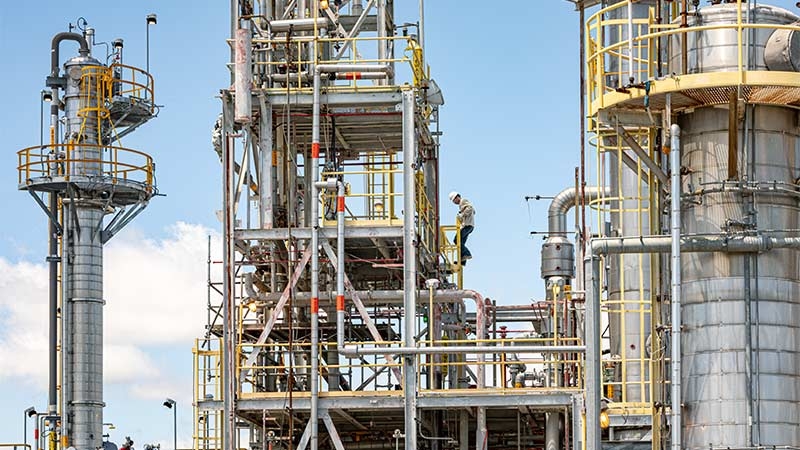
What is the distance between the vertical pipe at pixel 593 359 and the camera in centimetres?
2670

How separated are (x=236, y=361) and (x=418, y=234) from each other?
4.94 metres

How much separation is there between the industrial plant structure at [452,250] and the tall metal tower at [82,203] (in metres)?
0.08

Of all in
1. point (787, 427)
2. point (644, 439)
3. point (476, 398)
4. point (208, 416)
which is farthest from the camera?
point (208, 416)

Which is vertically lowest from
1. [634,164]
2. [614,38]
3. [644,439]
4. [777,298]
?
[644,439]

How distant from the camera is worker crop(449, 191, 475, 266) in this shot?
43.4m

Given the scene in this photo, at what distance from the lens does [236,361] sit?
37844mm

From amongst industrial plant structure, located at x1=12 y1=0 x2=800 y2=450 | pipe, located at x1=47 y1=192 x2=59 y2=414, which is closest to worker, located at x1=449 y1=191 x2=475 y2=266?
industrial plant structure, located at x1=12 y1=0 x2=800 y2=450

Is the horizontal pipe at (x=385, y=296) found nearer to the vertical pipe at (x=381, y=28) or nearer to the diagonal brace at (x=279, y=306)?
the diagonal brace at (x=279, y=306)

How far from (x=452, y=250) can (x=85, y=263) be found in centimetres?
1272

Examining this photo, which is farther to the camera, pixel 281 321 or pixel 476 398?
pixel 281 321

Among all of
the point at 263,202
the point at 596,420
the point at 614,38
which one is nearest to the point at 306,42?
the point at 263,202

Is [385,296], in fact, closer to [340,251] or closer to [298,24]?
[340,251]

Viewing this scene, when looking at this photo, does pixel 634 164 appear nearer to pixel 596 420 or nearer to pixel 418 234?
pixel 596 420

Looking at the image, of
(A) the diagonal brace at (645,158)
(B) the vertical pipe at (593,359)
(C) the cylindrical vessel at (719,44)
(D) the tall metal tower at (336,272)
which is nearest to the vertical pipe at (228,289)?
Answer: (D) the tall metal tower at (336,272)
